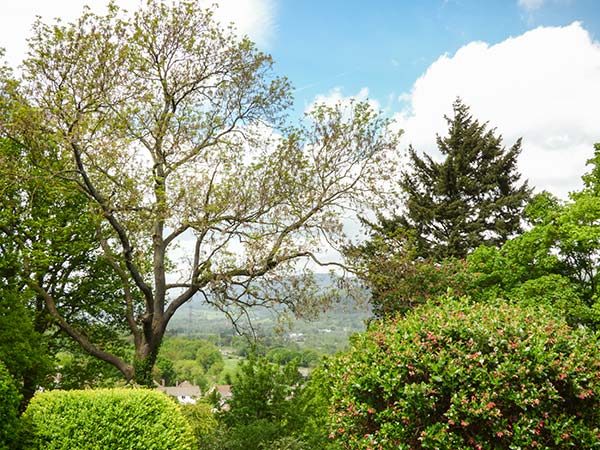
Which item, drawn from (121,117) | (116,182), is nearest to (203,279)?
(116,182)

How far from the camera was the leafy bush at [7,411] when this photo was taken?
652cm

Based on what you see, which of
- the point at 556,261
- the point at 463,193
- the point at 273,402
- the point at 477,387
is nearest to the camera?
the point at 477,387

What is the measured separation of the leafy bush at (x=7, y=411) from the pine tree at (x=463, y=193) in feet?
66.8

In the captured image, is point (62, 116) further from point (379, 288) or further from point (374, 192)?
point (379, 288)

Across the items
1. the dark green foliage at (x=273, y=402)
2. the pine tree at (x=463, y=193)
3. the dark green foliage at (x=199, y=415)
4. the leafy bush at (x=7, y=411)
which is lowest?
the dark green foliage at (x=199, y=415)

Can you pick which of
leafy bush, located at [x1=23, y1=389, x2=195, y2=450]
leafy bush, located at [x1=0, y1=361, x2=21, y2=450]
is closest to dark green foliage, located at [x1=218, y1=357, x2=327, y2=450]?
leafy bush, located at [x1=23, y1=389, x2=195, y2=450]

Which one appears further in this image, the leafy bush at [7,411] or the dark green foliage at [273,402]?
the dark green foliage at [273,402]

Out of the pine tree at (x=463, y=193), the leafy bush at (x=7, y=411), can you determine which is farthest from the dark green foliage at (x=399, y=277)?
the pine tree at (x=463, y=193)

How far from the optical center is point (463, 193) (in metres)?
27.1

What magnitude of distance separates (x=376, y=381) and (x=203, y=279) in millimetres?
7457

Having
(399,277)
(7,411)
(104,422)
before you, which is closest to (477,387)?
(104,422)

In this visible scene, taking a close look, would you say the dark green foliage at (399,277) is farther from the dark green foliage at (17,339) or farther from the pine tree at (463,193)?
the pine tree at (463,193)

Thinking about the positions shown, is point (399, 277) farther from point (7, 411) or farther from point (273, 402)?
point (7, 411)

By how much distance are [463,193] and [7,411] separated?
24402 mm
